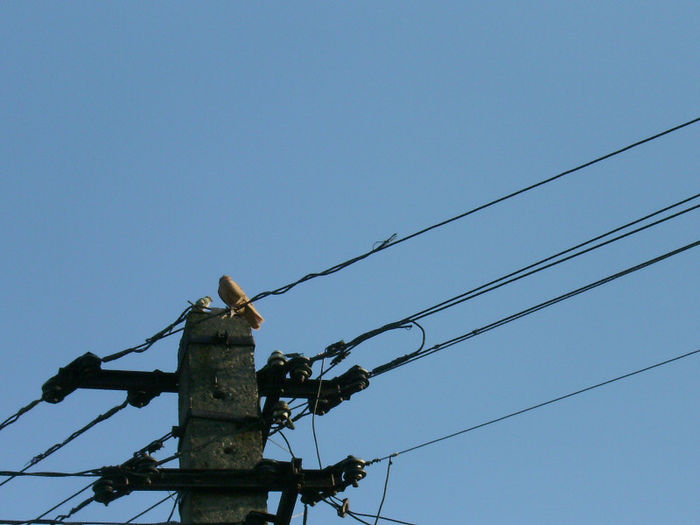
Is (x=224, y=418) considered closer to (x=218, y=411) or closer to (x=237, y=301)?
(x=218, y=411)

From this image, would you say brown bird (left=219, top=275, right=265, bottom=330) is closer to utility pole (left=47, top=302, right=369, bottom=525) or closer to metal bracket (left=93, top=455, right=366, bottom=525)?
utility pole (left=47, top=302, right=369, bottom=525)

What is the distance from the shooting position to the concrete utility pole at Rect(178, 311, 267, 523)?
7.24 m

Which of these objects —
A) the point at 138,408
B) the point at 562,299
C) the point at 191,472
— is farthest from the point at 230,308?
the point at 562,299

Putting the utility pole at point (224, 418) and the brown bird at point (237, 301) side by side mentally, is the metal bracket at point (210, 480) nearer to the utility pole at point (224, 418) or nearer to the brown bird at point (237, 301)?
the utility pole at point (224, 418)

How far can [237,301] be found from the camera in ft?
28.2

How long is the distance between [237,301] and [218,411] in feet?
3.89

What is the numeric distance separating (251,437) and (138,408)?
1.03m

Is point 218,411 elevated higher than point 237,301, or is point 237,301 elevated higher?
point 237,301

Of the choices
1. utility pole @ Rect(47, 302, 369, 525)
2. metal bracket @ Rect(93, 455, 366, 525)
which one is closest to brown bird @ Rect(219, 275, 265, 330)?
utility pole @ Rect(47, 302, 369, 525)

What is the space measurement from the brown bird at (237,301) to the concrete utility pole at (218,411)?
0.13 metres

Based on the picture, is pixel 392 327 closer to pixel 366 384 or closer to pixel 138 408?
pixel 366 384

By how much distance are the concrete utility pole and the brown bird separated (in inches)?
5.3

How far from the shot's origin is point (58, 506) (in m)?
8.72

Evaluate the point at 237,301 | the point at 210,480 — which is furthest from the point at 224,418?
the point at 237,301
